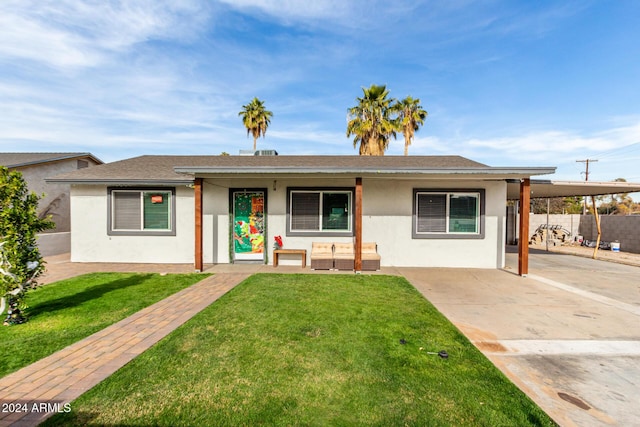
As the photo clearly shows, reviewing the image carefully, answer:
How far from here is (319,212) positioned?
28.9 ft

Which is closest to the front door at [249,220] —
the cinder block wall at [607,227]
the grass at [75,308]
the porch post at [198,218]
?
A: the porch post at [198,218]

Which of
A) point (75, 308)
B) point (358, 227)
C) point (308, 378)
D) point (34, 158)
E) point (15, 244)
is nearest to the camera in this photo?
point (308, 378)

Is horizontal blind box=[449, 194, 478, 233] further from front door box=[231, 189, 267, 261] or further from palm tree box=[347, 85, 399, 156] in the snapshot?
palm tree box=[347, 85, 399, 156]

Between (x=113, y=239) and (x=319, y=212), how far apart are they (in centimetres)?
714

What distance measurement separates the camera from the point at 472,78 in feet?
43.9

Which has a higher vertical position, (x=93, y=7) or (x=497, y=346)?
(x=93, y=7)

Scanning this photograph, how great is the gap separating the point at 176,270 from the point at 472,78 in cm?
1601

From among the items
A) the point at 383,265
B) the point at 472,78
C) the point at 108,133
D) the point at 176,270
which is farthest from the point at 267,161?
the point at 108,133

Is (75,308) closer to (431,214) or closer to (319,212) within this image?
(319,212)

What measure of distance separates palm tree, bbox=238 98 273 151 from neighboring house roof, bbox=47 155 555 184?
1463 centimetres

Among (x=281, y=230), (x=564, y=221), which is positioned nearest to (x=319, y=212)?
(x=281, y=230)

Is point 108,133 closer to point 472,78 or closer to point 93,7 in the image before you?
point 93,7

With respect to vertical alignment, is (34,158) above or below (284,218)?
above

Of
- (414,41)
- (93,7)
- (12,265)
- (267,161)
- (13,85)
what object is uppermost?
(414,41)
